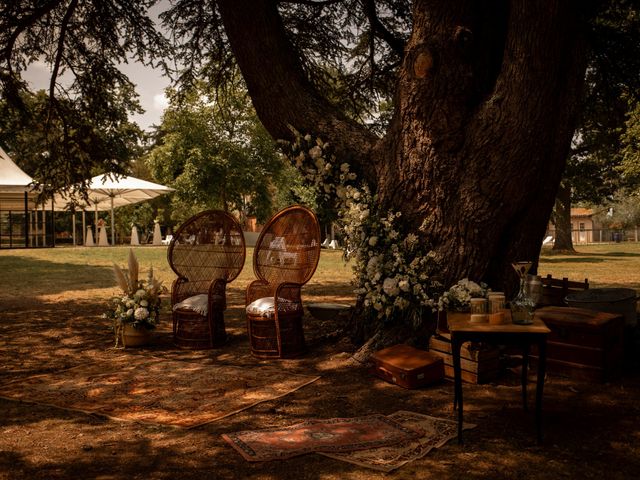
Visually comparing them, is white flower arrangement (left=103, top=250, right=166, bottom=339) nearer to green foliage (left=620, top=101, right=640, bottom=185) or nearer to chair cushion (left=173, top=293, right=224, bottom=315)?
chair cushion (left=173, top=293, right=224, bottom=315)

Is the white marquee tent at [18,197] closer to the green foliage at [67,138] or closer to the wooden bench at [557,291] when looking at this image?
the green foliage at [67,138]

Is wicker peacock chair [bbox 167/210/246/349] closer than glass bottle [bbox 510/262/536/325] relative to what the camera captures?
No

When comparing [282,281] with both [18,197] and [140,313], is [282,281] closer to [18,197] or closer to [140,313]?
[140,313]

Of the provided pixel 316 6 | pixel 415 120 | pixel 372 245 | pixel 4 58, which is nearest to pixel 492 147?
pixel 415 120

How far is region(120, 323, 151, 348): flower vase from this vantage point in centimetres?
622

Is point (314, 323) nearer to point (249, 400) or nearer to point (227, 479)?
point (249, 400)

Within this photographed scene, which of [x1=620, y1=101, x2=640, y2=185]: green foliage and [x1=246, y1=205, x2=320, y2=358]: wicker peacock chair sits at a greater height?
[x1=620, y1=101, x2=640, y2=185]: green foliage

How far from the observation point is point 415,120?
5.09 meters

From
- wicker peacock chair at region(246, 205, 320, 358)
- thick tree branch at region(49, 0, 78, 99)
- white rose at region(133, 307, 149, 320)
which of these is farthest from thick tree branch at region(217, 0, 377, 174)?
thick tree branch at region(49, 0, 78, 99)

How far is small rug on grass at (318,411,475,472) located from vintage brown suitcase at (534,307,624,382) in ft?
5.28

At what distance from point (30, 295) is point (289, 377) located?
7709mm

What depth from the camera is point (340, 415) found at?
3896 millimetres

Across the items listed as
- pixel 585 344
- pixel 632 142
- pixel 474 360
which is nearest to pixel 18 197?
pixel 632 142

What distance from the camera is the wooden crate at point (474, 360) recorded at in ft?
15.0
